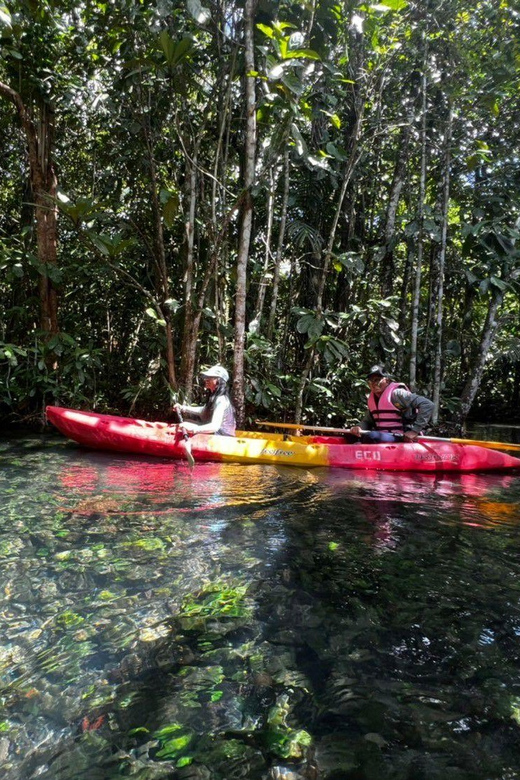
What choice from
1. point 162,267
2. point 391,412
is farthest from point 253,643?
point 162,267

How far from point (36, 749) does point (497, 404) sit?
16.0m

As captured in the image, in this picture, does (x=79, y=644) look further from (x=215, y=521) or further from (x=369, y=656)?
(x=215, y=521)

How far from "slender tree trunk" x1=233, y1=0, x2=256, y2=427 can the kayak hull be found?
1.24 metres

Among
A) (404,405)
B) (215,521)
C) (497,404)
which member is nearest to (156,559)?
(215,521)

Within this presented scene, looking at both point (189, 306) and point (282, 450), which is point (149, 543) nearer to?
point (282, 450)

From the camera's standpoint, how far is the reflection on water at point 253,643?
1343 millimetres

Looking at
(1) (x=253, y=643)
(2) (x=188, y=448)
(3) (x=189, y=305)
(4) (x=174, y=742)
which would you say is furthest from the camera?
(3) (x=189, y=305)

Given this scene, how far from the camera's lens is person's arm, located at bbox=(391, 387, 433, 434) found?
17.7 feet

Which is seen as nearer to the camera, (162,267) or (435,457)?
(435,457)

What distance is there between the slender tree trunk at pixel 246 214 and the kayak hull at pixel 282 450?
1.24 metres

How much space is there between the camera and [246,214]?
6180 mm

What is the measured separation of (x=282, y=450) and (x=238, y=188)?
14.0 feet

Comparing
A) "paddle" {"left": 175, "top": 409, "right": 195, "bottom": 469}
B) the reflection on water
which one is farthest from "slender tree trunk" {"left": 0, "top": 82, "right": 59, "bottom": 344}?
the reflection on water

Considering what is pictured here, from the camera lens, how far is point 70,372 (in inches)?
283
